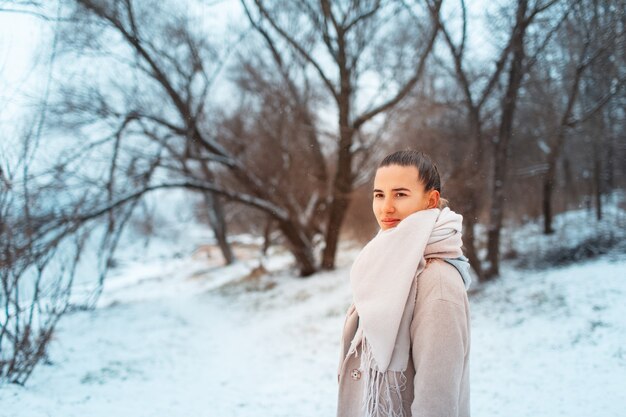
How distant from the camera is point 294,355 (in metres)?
6.04

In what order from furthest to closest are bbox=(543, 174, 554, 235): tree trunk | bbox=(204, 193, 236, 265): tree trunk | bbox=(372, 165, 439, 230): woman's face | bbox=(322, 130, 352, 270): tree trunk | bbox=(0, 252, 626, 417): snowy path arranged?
bbox=(204, 193, 236, 265): tree trunk, bbox=(322, 130, 352, 270): tree trunk, bbox=(543, 174, 554, 235): tree trunk, bbox=(0, 252, 626, 417): snowy path, bbox=(372, 165, 439, 230): woman's face

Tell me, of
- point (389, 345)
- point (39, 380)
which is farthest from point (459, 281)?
point (39, 380)

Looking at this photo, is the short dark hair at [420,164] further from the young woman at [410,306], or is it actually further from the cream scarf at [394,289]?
the cream scarf at [394,289]

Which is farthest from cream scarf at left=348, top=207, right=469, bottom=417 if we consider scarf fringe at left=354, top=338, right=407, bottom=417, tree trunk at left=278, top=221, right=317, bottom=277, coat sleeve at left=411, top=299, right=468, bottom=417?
tree trunk at left=278, top=221, right=317, bottom=277

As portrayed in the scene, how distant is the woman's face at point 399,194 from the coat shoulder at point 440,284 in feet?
0.74

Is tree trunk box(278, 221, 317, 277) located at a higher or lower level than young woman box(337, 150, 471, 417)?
lower

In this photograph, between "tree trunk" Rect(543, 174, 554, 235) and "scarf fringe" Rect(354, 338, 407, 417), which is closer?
"scarf fringe" Rect(354, 338, 407, 417)

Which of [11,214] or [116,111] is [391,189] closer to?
[11,214]

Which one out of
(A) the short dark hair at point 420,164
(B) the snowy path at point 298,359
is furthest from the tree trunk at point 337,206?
(A) the short dark hair at point 420,164

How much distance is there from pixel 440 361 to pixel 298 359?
4.86m

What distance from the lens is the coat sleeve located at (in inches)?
51.9

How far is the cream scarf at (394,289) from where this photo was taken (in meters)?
1.44

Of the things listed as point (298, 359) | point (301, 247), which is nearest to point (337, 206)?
point (301, 247)

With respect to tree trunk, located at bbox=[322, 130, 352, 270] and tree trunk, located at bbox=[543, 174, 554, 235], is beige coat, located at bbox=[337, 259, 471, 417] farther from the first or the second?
tree trunk, located at bbox=[543, 174, 554, 235]
